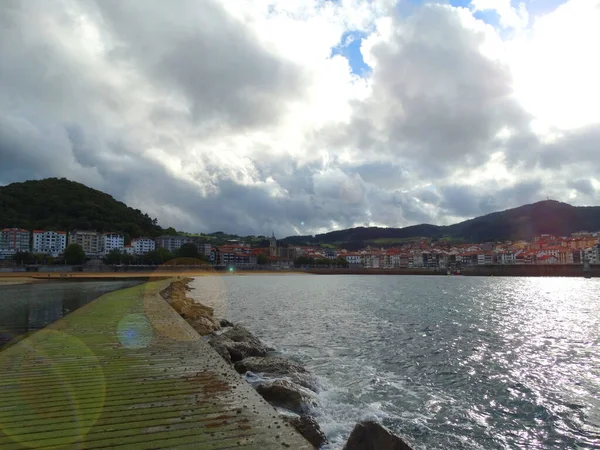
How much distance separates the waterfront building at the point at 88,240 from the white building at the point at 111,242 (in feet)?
5.30

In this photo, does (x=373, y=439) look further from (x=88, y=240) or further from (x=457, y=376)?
(x=88, y=240)

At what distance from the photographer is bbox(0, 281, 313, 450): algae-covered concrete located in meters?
5.01

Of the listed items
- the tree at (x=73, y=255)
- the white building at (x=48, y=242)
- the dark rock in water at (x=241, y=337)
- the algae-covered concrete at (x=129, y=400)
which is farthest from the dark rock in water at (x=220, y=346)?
the white building at (x=48, y=242)

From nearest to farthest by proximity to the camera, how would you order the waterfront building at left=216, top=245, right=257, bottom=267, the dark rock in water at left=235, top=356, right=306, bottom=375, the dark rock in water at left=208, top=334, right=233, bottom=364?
the dark rock in water at left=235, top=356, right=306, bottom=375 < the dark rock in water at left=208, top=334, right=233, bottom=364 < the waterfront building at left=216, top=245, right=257, bottom=267

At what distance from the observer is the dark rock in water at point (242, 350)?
536 inches

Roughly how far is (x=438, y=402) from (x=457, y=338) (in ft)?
31.0

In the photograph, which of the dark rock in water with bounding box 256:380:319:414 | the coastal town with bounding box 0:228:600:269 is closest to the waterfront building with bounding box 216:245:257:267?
the coastal town with bounding box 0:228:600:269

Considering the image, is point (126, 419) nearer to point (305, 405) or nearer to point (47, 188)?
point (305, 405)

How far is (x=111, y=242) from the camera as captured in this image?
15862 centimetres

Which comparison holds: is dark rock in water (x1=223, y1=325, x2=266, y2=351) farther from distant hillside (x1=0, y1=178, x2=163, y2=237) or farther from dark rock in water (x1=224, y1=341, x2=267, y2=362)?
distant hillside (x1=0, y1=178, x2=163, y2=237)

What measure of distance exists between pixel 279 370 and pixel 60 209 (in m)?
179

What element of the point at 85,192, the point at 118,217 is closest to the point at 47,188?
the point at 85,192

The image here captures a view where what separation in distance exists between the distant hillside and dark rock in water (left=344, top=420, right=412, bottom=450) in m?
175

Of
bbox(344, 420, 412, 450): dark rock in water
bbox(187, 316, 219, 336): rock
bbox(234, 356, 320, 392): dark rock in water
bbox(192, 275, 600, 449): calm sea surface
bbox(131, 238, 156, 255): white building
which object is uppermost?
bbox(131, 238, 156, 255): white building
